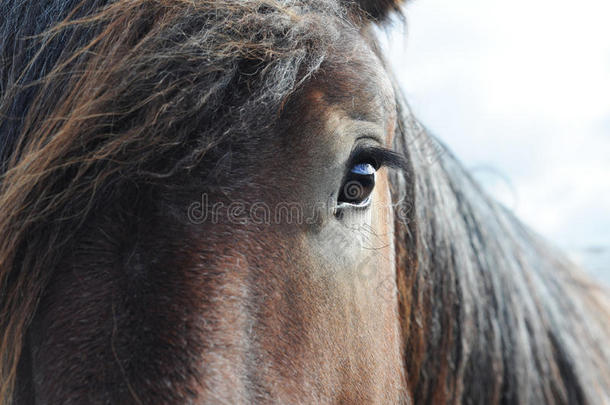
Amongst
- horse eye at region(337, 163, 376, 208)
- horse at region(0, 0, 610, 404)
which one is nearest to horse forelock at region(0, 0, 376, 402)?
horse at region(0, 0, 610, 404)

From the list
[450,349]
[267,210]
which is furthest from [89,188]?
[450,349]

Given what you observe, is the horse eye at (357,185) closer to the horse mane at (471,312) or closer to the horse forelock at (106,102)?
the horse forelock at (106,102)

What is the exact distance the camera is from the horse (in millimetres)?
1072

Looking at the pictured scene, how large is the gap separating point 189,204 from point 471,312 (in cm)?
119

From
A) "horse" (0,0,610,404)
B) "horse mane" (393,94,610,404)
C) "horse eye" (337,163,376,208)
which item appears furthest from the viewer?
"horse mane" (393,94,610,404)

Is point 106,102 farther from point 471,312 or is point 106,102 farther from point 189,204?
point 471,312

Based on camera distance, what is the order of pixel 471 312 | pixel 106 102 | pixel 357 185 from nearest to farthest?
pixel 106 102 < pixel 357 185 < pixel 471 312

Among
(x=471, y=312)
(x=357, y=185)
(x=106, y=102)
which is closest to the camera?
(x=106, y=102)

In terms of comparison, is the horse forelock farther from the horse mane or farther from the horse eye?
the horse mane

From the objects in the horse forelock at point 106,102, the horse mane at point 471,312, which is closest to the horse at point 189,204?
the horse forelock at point 106,102

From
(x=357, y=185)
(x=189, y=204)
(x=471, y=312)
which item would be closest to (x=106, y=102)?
(x=189, y=204)

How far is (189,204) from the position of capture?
3.79 ft

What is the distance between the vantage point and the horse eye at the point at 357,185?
4.46ft

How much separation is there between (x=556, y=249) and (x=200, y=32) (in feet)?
6.95
